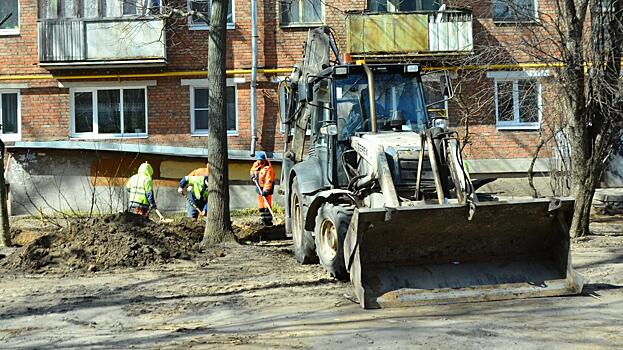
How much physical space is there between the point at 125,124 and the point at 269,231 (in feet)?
24.0

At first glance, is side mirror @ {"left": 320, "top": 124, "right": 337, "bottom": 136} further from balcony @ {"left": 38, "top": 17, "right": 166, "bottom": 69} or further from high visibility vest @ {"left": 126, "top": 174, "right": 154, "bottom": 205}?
balcony @ {"left": 38, "top": 17, "right": 166, "bottom": 69}

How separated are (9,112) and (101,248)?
34.4 feet

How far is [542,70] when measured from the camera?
52.2 feet

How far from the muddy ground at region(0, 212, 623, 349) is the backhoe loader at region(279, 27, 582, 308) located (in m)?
0.27

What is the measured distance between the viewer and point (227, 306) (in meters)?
7.30

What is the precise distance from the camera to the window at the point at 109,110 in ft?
61.6

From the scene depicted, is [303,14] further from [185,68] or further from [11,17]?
[11,17]

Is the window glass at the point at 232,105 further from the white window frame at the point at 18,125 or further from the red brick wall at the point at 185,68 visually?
the white window frame at the point at 18,125

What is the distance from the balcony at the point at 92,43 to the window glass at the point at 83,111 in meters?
1.17

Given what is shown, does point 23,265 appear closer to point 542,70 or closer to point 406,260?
point 406,260

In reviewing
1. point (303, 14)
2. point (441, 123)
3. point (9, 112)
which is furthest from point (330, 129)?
point (9, 112)

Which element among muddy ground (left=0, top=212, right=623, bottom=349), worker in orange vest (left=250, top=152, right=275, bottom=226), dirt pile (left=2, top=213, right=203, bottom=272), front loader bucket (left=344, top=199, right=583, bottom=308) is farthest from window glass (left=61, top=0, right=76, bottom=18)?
front loader bucket (left=344, top=199, right=583, bottom=308)

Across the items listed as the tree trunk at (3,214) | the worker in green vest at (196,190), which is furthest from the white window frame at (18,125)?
the tree trunk at (3,214)

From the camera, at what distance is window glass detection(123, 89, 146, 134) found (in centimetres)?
1880
